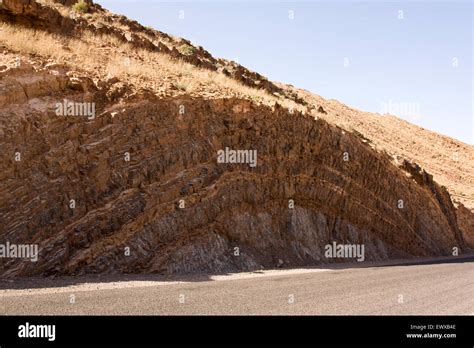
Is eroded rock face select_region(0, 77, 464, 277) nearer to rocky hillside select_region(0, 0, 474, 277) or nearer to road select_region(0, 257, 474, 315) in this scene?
rocky hillside select_region(0, 0, 474, 277)

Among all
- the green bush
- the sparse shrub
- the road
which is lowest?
the road

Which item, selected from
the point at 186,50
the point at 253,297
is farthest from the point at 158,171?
the point at 186,50

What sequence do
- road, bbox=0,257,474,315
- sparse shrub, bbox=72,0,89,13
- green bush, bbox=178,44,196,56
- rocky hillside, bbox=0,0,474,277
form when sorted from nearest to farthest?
road, bbox=0,257,474,315 → rocky hillside, bbox=0,0,474,277 → sparse shrub, bbox=72,0,89,13 → green bush, bbox=178,44,196,56

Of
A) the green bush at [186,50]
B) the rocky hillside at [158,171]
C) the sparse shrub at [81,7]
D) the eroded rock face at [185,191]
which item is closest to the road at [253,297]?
the eroded rock face at [185,191]

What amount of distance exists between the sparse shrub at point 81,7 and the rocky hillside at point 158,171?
2601 mm

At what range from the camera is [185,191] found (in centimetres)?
1900

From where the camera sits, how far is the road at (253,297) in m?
8.66

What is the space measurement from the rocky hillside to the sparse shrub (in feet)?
8.53

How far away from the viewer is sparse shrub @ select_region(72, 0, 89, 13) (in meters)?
33.0

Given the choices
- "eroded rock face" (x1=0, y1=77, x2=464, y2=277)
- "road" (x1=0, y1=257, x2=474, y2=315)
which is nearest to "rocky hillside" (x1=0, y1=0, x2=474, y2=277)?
"eroded rock face" (x1=0, y1=77, x2=464, y2=277)

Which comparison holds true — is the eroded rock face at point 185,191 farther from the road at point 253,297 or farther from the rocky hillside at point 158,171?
the road at point 253,297

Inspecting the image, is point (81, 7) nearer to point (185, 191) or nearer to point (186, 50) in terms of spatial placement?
point (186, 50)

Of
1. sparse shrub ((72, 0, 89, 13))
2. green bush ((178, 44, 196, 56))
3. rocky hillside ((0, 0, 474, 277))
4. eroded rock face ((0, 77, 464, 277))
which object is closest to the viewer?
eroded rock face ((0, 77, 464, 277))
